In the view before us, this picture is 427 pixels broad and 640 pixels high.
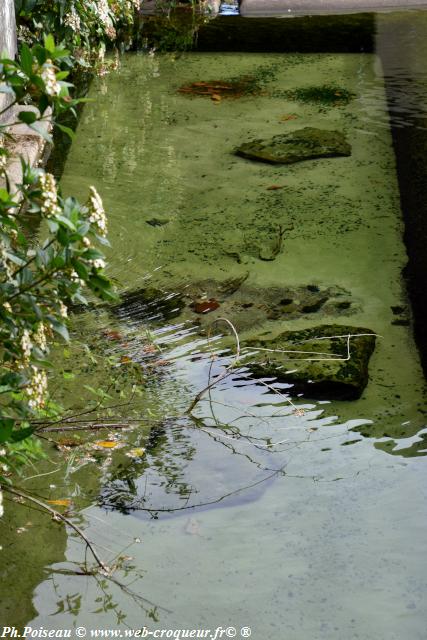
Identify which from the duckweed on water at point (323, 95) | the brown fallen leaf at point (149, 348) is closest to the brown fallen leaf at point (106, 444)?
the brown fallen leaf at point (149, 348)

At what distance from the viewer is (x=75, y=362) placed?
3662 millimetres

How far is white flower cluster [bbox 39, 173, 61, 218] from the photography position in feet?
A: 7.06

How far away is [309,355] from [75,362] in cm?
87

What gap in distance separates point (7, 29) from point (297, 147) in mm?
1974

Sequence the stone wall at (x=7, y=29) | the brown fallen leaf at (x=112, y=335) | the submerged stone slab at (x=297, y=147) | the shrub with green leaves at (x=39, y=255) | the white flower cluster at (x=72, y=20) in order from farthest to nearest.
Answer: the submerged stone slab at (x=297, y=147) < the white flower cluster at (x=72, y=20) < the stone wall at (x=7, y=29) < the brown fallen leaf at (x=112, y=335) < the shrub with green leaves at (x=39, y=255)

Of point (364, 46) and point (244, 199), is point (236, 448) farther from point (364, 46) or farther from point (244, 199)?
point (364, 46)

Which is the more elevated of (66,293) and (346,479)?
(66,293)

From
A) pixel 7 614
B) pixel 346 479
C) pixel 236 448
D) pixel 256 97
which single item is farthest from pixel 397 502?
pixel 256 97

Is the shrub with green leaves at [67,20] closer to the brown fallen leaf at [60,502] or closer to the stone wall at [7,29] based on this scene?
the stone wall at [7,29]

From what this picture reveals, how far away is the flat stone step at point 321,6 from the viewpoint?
876 centimetres

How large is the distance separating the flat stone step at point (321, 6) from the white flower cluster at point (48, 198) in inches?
279

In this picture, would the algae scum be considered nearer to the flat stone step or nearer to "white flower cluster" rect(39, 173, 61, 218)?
"white flower cluster" rect(39, 173, 61, 218)

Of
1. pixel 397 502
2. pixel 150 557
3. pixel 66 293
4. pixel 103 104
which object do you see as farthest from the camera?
pixel 103 104

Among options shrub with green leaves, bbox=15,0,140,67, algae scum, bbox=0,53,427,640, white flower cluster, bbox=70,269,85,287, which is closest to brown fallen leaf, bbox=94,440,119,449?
algae scum, bbox=0,53,427,640
